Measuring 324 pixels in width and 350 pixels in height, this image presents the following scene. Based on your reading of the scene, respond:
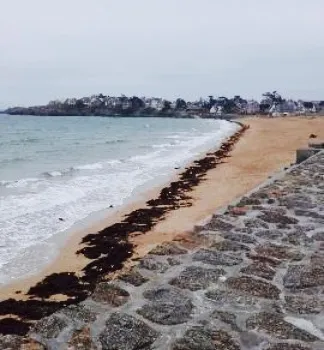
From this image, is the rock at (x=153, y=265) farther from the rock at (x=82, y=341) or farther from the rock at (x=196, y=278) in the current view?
the rock at (x=82, y=341)

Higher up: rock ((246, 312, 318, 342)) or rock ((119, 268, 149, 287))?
rock ((119, 268, 149, 287))

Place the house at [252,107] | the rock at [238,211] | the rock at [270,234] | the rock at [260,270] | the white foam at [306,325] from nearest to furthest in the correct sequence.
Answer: the white foam at [306,325]
the rock at [260,270]
the rock at [270,234]
the rock at [238,211]
the house at [252,107]

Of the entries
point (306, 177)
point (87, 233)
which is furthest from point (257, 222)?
point (87, 233)

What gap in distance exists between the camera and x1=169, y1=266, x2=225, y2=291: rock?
374 cm

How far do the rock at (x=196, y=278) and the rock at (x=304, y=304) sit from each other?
606mm

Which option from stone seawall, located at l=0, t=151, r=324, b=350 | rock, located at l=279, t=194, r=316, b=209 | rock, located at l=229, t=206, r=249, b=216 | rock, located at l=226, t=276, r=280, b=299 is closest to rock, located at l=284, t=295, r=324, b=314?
stone seawall, located at l=0, t=151, r=324, b=350

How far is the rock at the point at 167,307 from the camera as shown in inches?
127

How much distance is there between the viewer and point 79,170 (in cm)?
1919

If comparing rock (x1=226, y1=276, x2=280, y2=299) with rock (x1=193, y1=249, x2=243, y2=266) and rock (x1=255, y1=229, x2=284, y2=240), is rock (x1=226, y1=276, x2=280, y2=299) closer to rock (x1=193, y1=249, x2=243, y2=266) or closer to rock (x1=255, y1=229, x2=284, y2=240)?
rock (x1=193, y1=249, x2=243, y2=266)

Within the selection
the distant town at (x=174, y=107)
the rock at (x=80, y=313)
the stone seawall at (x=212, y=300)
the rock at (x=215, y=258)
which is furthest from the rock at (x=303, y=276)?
the distant town at (x=174, y=107)

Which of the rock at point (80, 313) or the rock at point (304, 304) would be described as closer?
the rock at point (80, 313)

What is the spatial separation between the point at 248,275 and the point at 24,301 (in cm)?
273

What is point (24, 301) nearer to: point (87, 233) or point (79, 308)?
point (79, 308)

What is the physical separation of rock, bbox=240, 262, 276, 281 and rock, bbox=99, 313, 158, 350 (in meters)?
1.23
